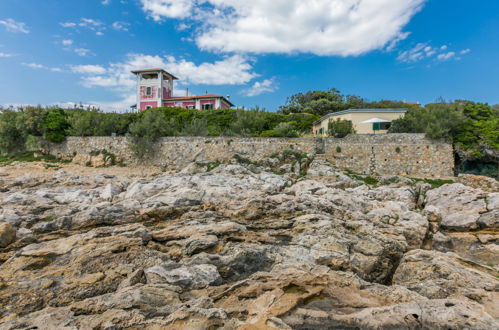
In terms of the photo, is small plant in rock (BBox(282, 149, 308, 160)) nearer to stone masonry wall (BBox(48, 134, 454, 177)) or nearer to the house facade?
stone masonry wall (BBox(48, 134, 454, 177))

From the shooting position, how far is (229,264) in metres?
6.90

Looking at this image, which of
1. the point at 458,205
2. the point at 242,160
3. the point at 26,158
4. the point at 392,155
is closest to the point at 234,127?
the point at 242,160

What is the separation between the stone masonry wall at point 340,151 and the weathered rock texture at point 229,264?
11686 millimetres

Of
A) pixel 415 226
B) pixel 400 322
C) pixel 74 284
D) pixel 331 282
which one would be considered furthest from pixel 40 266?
pixel 415 226

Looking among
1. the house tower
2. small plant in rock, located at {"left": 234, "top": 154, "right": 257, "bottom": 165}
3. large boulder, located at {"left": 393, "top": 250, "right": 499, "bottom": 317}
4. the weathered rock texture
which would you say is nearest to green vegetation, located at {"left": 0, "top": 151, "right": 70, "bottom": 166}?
the house tower

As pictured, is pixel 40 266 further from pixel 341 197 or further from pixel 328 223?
pixel 341 197

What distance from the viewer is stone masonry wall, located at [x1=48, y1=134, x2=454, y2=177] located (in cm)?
2456

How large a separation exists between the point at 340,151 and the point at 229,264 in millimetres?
21878

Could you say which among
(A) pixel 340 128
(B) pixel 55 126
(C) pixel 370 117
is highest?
(C) pixel 370 117

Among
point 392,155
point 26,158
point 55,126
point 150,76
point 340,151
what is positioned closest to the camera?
point 392,155

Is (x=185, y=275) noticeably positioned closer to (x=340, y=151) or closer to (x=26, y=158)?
(x=340, y=151)

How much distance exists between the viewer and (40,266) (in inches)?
251

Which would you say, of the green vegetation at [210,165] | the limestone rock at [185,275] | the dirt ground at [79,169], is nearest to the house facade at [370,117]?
the green vegetation at [210,165]

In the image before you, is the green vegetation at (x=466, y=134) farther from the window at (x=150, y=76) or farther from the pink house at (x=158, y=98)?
the window at (x=150, y=76)
